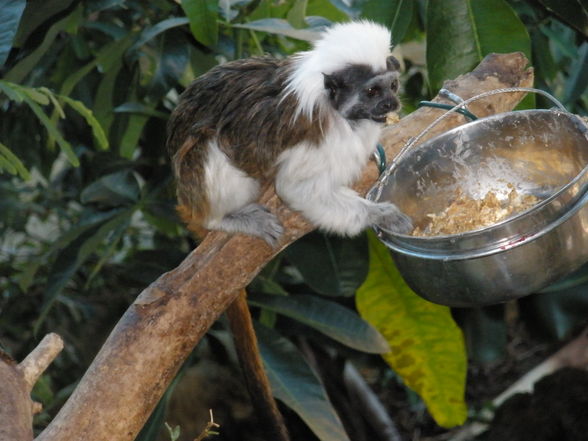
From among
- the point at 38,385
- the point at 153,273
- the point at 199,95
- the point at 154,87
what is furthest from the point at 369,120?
the point at 38,385

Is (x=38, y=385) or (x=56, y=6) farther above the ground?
(x=56, y=6)

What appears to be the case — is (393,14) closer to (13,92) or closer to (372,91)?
(372,91)

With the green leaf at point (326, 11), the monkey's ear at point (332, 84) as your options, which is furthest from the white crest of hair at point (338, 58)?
the green leaf at point (326, 11)

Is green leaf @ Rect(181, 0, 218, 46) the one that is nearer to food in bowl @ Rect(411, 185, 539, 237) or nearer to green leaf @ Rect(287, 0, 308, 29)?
green leaf @ Rect(287, 0, 308, 29)

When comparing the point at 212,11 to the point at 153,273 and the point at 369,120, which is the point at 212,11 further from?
the point at 153,273

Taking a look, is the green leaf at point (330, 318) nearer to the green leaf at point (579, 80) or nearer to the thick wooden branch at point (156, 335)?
the thick wooden branch at point (156, 335)

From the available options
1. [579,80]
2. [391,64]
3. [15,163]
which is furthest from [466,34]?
[15,163]

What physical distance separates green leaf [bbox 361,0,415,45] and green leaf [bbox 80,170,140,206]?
0.79 m

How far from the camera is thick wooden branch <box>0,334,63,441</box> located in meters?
1.47

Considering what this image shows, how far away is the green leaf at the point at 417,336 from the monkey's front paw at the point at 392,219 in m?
0.62

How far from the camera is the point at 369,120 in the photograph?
5.84ft

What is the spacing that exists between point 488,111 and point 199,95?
0.65 metres

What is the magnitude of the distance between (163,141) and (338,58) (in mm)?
1098

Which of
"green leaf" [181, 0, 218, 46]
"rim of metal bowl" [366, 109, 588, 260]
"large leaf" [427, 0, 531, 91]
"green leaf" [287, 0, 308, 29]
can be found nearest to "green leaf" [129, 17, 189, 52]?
"green leaf" [181, 0, 218, 46]
